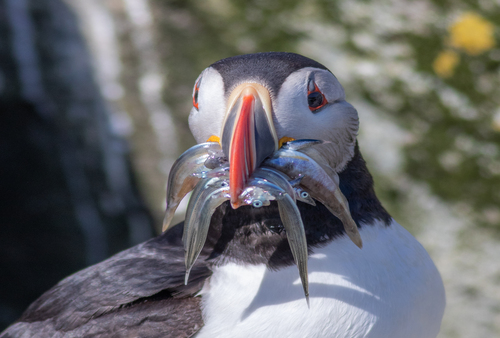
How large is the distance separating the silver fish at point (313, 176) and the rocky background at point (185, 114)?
300 cm

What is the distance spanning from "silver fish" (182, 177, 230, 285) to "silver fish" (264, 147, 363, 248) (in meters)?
0.18

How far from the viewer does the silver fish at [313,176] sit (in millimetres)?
1654

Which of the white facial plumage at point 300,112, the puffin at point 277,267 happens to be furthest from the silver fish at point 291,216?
the white facial plumage at point 300,112

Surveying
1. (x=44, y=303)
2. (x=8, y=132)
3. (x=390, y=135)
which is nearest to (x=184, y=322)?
(x=44, y=303)

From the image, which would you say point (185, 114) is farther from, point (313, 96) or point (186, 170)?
point (186, 170)

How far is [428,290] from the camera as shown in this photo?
7.00 ft

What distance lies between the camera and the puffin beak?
1.53m

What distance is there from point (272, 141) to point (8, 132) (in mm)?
4985

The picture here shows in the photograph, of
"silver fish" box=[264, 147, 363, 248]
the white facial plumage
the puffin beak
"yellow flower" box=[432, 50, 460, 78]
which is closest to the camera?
the puffin beak

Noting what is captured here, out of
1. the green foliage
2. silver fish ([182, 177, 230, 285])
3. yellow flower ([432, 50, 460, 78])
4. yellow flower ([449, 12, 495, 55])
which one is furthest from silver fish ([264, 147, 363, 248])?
yellow flower ([449, 12, 495, 55])

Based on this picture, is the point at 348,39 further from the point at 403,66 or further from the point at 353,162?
the point at 353,162

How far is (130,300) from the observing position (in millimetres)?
2043

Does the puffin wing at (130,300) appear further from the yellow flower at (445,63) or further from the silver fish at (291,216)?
the yellow flower at (445,63)

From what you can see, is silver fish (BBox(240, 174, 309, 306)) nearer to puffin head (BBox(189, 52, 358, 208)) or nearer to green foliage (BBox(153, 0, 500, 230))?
puffin head (BBox(189, 52, 358, 208))
